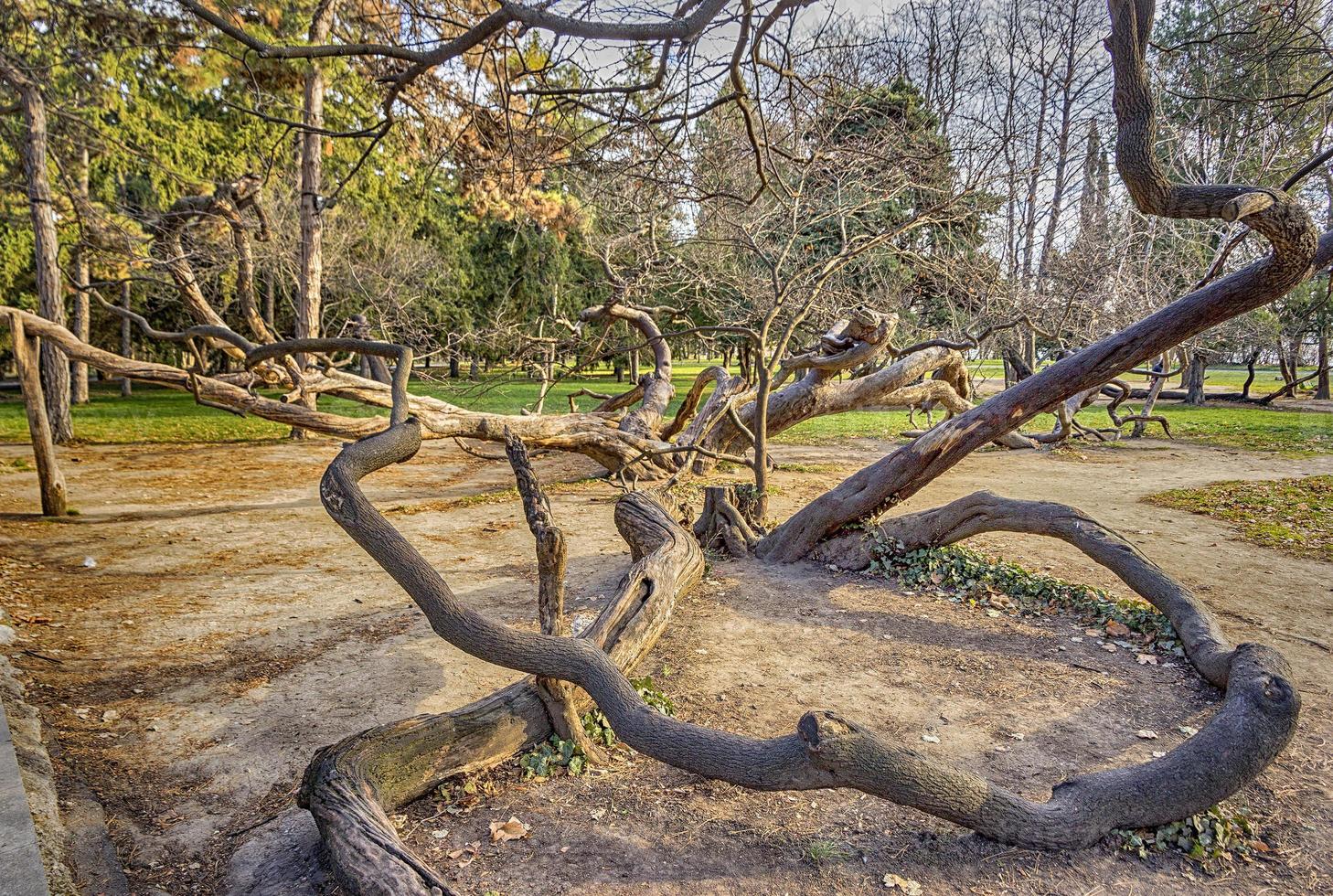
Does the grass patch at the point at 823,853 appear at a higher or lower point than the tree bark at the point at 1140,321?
lower

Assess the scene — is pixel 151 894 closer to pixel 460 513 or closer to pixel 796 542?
pixel 796 542

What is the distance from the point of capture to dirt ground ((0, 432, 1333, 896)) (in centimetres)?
261

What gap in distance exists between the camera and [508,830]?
2.77 metres

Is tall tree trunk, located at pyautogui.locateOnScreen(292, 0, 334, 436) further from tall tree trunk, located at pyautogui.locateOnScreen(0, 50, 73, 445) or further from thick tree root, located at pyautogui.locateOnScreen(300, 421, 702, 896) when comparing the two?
thick tree root, located at pyautogui.locateOnScreen(300, 421, 702, 896)

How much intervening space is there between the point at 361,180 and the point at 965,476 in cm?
1378

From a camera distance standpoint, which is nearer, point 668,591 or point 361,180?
point 668,591

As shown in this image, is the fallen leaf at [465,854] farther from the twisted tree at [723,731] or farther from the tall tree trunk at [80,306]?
the tall tree trunk at [80,306]

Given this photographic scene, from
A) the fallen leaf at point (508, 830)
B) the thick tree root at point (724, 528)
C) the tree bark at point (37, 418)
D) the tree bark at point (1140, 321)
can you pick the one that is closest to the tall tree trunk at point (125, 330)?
the tree bark at point (37, 418)

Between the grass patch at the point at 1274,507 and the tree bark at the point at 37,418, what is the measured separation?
12130 millimetres

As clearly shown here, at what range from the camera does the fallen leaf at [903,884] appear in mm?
2457

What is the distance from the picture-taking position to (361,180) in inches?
630

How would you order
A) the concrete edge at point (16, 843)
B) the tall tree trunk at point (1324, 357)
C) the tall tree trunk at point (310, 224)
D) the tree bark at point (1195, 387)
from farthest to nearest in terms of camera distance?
the tree bark at point (1195, 387) < the tall tree trunk at point (1324, 357) < the tall tree trunk at point (310, 224) < the concrete edge at point (16, 843)

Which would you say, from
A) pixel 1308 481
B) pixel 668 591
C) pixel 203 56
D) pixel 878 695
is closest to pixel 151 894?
pixel 668 591

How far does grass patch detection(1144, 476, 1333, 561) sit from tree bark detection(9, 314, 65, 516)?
12.1 meters
